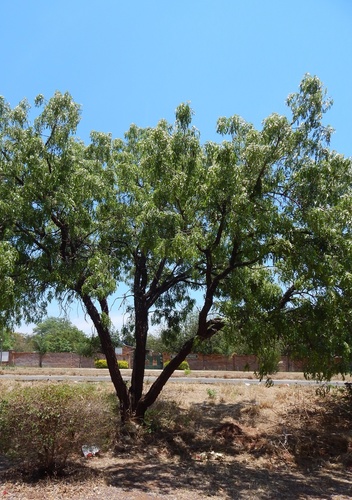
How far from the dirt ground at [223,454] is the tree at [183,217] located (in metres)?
1.66

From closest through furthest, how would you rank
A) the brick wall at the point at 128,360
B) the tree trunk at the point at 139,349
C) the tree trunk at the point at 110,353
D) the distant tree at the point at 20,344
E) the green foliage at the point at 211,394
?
the tree trunk at the point at 110,353 → the tree trunk at the point at 139,349 → the green foliage at the point at 211,394 → the brick wall at the point at 128,360 → the distant tree at the point at 20,344

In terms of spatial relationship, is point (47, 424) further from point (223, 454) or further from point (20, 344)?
point (20, 344)

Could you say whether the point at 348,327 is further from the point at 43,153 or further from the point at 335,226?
the point at 43,153

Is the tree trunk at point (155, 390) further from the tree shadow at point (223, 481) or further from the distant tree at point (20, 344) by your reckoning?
the distant tree at point (20, 344)

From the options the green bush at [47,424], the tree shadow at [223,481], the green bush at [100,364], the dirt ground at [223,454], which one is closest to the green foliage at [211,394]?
the dirt ground at [223,454]

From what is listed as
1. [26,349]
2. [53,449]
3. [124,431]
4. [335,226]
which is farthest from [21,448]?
[26,349]

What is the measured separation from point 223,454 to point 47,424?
5.72 meters

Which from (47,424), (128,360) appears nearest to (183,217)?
(47,424)

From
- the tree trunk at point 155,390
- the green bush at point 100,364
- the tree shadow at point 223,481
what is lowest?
the tree shadow at point 223,481

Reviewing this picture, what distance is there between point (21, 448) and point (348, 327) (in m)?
6.26

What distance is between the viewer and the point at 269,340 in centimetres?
994

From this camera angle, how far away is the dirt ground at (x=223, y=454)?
8383mm

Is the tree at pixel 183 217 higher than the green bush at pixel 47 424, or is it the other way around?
the tree at pixel 183 217

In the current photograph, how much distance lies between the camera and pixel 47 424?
8.16 meters
